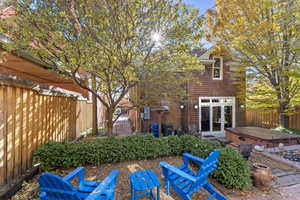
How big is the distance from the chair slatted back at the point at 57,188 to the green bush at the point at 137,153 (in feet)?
6.10

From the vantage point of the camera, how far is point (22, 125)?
10.2 feet

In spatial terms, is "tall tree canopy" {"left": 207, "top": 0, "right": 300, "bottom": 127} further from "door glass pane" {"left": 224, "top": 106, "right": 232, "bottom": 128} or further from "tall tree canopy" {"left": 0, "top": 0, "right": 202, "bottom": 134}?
"tall tree canopy" {"left": 0, "top": 0, "right": 202, "bottom": 134}

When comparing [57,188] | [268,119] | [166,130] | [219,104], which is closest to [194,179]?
[57,188]

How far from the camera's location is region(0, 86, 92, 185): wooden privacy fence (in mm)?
2641

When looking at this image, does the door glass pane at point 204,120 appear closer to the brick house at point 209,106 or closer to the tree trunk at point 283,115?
the brick house at point 209,106

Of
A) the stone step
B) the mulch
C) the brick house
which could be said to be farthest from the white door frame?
the mulch

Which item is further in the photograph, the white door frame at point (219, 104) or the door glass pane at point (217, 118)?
the door glass pane at point (217, 118)

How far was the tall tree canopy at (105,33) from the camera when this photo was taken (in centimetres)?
314

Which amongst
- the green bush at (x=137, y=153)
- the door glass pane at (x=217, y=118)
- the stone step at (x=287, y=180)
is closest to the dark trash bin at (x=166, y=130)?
the door glass pane at (x=217, y=118)

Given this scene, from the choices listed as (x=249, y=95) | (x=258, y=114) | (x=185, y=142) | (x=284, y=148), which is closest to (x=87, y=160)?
(x=185, y=142)

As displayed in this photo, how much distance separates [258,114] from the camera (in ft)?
39.0

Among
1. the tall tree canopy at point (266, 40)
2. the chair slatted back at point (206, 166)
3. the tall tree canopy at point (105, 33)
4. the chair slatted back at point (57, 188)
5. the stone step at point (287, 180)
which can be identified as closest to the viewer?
the chair slatted back at point (57, 188)

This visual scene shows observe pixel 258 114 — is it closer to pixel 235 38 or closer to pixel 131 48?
pixel 235 38

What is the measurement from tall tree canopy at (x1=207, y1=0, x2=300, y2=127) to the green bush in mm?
6491
